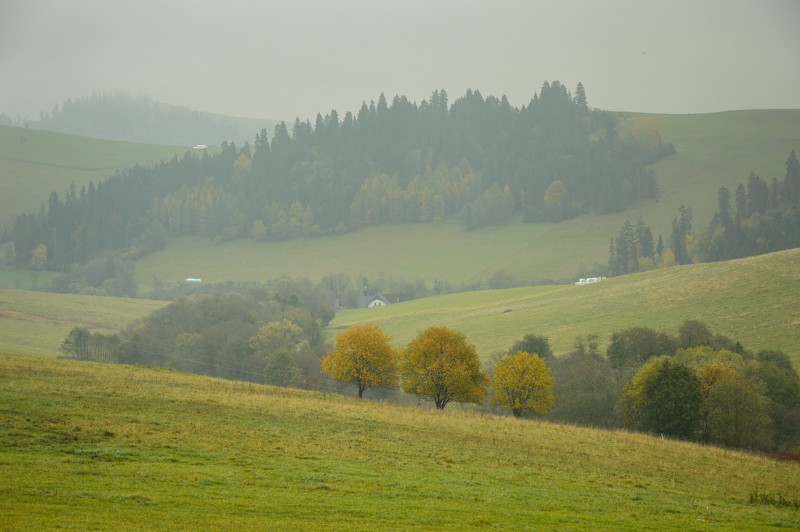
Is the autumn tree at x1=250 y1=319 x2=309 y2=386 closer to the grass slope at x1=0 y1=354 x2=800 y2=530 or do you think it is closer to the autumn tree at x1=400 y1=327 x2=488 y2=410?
the autumn tree at x1=400 y1=327 x2=488 y2=410

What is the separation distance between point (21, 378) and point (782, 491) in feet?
107

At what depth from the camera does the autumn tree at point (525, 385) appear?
62.6 meters

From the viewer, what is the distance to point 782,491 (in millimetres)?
32438

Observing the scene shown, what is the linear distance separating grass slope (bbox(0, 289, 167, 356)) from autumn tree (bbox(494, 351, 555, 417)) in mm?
51194

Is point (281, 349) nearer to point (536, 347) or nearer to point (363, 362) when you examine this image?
point (536, 347)

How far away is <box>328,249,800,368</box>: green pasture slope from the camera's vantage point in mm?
80312

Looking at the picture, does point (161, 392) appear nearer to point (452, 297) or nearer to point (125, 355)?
point (125, 355)

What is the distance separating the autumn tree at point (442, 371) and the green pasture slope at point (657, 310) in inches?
916

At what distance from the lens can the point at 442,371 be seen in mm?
61594

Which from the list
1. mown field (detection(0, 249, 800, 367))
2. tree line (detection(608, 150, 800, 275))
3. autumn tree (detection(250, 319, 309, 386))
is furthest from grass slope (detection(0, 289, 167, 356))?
tree line (detection(608, 150, 800, 275))

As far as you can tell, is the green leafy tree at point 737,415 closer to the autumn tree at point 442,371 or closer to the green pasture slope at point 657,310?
the green pasture slope at point 657,310

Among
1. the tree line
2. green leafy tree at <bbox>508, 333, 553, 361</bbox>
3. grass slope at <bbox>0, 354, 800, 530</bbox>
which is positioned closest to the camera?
grass slope at <bbox>0, 354, 800, 530</bbox>

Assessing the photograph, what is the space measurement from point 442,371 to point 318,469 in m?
34.7

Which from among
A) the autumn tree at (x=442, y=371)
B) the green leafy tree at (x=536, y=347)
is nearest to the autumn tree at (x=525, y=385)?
the autumn tree at (x=442, y=371)
